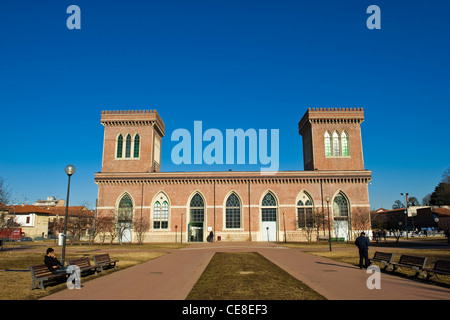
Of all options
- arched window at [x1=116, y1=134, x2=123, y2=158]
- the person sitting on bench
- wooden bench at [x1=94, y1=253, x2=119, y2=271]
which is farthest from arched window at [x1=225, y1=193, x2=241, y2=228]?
the person sitting on bench

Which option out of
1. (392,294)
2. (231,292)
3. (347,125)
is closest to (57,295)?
(231,292)

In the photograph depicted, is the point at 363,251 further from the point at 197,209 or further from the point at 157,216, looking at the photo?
the point at 157,216

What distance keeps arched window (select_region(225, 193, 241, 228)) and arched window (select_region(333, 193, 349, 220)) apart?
12.7 meters

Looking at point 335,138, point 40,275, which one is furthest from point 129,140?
point 40,275

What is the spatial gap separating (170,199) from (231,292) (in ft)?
118

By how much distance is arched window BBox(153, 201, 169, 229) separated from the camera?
44.6 meters

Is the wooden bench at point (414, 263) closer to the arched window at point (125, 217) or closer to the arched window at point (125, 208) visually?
the arched window at point (125, 217)

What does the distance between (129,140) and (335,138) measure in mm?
29650

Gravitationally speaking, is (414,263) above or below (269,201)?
below

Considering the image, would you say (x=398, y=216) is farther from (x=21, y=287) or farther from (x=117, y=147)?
(x=21, y=287)

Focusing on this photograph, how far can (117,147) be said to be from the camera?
4825cm

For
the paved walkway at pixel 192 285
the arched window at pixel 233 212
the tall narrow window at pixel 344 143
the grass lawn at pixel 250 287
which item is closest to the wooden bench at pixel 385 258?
the paved walkway at pixel 192 285

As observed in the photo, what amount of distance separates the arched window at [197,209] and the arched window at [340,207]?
17.5 metres

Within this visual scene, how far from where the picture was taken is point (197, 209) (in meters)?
44.9
